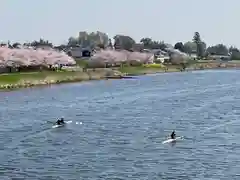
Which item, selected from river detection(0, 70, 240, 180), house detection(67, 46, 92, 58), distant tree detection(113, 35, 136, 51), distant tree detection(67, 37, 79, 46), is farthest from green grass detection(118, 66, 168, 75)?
distant tree detection(67, 37, 79, 46)

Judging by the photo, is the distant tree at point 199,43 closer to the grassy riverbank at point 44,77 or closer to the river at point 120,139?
the grassy riverbank at point 44,77

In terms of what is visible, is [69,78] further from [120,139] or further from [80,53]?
[80,53]

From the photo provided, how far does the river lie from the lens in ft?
65.5

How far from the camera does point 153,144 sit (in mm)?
24312

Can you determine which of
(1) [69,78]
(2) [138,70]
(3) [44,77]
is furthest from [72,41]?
(3) [44,77]

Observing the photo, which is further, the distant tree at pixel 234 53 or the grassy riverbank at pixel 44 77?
the distant tree at pixel 234 53

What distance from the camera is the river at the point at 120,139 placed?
19953mm

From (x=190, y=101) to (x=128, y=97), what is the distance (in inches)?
239

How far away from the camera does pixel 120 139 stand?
2564 centimetres

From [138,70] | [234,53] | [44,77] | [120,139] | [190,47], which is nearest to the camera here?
[120,139]

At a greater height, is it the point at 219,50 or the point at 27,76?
the point at 219,50

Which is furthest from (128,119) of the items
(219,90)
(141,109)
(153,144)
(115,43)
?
(115,43)

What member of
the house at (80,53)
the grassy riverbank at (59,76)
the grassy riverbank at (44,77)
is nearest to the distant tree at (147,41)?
the house at (80,53)

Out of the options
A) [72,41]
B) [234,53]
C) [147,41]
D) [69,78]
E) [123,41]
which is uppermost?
[72,41]
